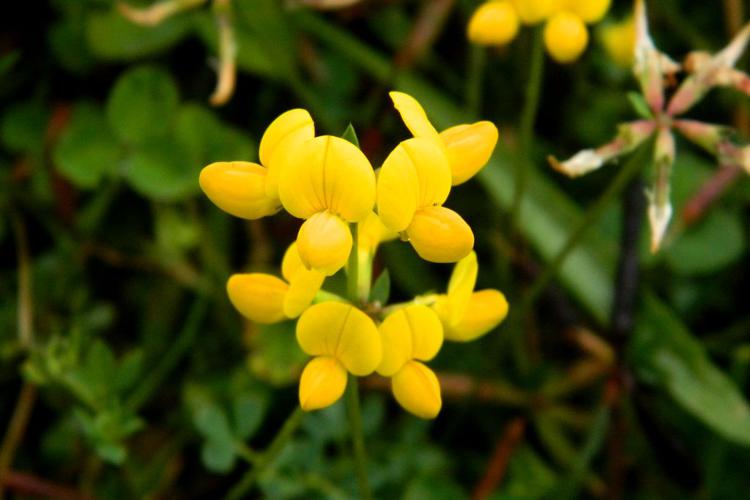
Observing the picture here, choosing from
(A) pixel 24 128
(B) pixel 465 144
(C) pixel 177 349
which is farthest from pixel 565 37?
(A) pixel 24 128

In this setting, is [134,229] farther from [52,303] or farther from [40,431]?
[40,431]

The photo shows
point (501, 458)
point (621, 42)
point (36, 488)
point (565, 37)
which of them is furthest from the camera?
point (621, 42)

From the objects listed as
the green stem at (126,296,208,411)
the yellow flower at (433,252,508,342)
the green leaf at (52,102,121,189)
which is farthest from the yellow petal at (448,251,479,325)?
the green leaf at (52,102,121,189)

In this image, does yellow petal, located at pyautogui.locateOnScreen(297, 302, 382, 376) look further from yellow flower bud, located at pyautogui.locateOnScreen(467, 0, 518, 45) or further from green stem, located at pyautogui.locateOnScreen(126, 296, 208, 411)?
green stem, located at pyautogui.locateOnScreen(126, 296, 208, 411)

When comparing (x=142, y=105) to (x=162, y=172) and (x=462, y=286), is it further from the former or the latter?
(x=462, y=286)

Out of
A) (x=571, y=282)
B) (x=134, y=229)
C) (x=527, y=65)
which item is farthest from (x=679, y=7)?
(x=134, y=229)
